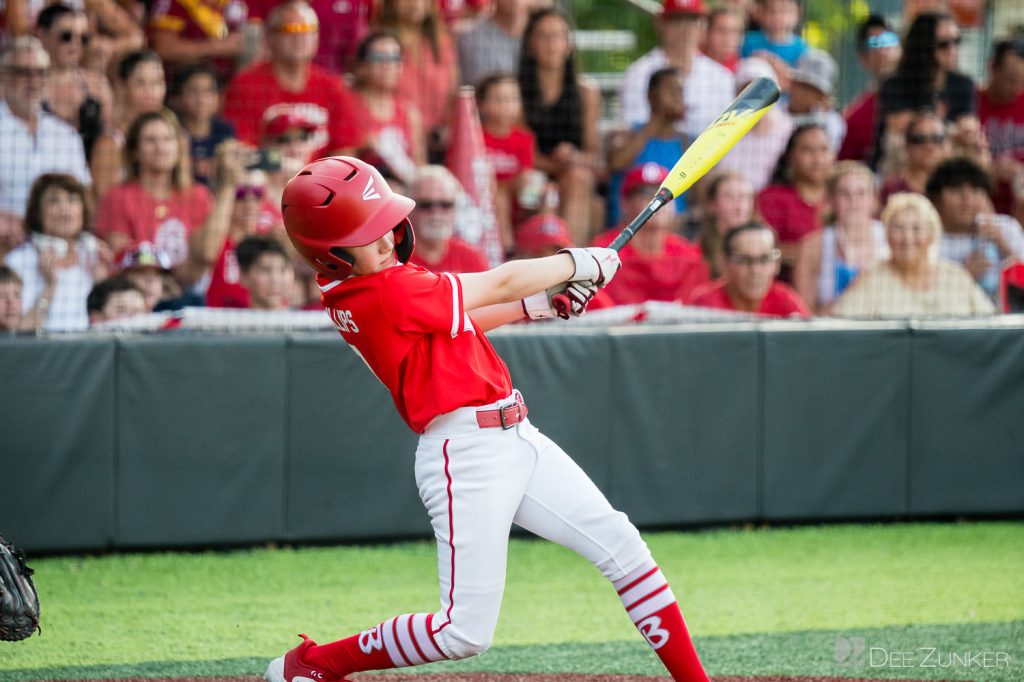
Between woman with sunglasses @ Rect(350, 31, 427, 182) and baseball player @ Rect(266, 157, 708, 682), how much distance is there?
3.46 m

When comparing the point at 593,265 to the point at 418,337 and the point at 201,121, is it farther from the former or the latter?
the point at 201,121

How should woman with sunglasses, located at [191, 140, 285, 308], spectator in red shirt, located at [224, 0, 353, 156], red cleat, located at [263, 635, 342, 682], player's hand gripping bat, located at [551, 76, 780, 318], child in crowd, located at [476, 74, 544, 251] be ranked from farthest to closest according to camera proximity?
1. child in crowd, located at [476, 74, 544, 251]
2. spectator in red shirt, located at [224, 0, 353, 156]
3. woman with sunglasses, located at [191, 140, 285, 308]
4. player's hand gripping bat, located at [551, 76, 780, 318]
5. red cleat, located at [263, 635, 342, 682]

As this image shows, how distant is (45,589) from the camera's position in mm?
4688

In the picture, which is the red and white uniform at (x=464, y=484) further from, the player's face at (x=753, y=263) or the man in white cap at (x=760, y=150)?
the man in white cap at (x=760, y=150)

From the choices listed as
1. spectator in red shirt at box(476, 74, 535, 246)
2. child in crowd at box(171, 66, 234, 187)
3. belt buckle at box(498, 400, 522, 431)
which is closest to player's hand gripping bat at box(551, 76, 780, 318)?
belt buckle at box(498, 400, 522, 431)

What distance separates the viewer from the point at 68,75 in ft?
20.8

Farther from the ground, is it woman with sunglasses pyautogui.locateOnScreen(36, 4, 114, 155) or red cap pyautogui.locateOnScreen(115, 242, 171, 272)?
woman with sunglasses pyautogui.locateOnScreen(36, 4, 114, 155)

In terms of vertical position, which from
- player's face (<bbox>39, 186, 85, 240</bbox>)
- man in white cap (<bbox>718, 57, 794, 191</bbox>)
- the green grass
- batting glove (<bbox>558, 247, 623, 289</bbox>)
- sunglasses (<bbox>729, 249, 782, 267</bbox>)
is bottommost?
the green grass

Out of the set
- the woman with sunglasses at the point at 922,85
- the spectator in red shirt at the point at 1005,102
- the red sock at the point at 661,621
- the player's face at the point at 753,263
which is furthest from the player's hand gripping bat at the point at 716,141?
the spectator in red shirt at the point at 1005,102

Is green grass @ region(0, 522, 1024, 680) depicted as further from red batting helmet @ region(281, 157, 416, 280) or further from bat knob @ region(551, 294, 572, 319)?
red batting helmet @ region(281, 157, 416, 280)

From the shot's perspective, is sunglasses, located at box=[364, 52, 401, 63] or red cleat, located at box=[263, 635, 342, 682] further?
sunglasses, located at box=[364, 52, 401, 63]

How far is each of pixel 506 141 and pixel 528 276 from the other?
3.87 metres

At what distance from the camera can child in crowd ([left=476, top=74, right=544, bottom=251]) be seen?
6.74m

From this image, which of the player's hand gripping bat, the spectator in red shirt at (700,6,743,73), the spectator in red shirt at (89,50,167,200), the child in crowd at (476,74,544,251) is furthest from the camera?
the spectator in red shirt at (700,6,743,73)
